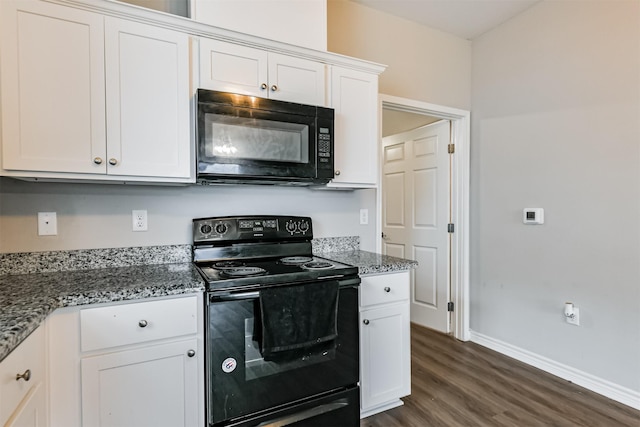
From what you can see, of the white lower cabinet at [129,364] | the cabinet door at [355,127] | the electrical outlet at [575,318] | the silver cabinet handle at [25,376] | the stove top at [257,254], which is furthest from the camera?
the electrical outlet at [575,318]

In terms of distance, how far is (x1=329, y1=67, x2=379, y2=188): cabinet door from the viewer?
202cm

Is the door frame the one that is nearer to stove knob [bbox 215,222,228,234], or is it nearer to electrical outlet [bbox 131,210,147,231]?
stove knob [bbox 215,222,228,234]

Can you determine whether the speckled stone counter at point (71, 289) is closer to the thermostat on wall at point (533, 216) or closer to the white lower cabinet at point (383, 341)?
the white lower cabinet at point (383, 341)

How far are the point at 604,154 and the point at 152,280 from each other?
9.23 ft

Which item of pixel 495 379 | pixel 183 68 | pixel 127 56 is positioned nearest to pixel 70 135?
pixel 127 56

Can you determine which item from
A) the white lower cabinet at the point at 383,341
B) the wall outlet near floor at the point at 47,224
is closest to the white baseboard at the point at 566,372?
the white lower cabinet at the point at 383,341

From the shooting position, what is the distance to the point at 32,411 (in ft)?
3.39

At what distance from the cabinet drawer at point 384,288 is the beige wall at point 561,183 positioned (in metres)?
1.33

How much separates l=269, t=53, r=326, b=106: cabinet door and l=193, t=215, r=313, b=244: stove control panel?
0.74 m


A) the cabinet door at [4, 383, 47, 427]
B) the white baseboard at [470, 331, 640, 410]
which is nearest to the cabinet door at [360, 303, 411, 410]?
the white baseboard at [470, 331, 640, 410]

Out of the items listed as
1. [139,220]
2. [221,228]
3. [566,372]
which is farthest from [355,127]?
[566,372]

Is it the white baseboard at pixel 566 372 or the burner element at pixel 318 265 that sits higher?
the burner element at pixel 318 265

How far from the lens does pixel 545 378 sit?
2.37 meters

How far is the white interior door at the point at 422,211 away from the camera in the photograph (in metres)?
3.20
